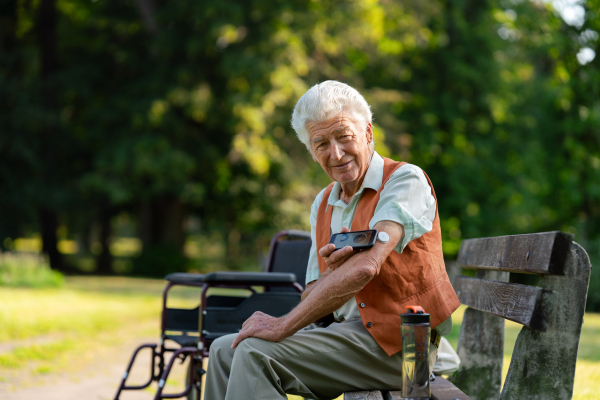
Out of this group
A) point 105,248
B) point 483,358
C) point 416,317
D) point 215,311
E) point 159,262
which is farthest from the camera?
point 105,248

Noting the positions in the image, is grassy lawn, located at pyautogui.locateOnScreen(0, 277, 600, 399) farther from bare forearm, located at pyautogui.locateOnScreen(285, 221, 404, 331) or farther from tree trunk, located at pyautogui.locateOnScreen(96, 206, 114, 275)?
tree trunk, located at pyautogui.locateOnScreen(96, 206, 114, 275)

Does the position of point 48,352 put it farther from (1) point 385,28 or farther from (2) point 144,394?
(1) point 385,28

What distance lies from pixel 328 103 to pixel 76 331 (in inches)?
257

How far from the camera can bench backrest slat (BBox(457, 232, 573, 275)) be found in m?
1.94

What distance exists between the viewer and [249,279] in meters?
3.41

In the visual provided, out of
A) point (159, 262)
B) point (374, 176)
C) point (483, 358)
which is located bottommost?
point (159, 262)

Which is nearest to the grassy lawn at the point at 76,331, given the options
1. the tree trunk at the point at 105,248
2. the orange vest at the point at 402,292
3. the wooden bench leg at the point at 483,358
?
the wooden bench leg at the point at 483,358

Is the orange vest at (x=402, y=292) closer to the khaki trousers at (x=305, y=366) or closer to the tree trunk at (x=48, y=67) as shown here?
the khaki trousers at (x=305, y=366)

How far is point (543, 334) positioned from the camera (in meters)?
2.10

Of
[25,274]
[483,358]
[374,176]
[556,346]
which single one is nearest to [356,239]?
[374,176]

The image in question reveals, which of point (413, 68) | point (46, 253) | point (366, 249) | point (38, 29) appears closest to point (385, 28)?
point (413, 68)

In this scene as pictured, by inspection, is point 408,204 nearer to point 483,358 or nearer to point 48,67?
point 483,358

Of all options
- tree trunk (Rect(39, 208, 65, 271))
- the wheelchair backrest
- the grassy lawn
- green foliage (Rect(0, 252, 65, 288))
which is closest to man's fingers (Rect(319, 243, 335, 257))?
the wheelchair backrest

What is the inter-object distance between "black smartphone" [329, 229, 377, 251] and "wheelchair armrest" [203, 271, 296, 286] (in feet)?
3.76
